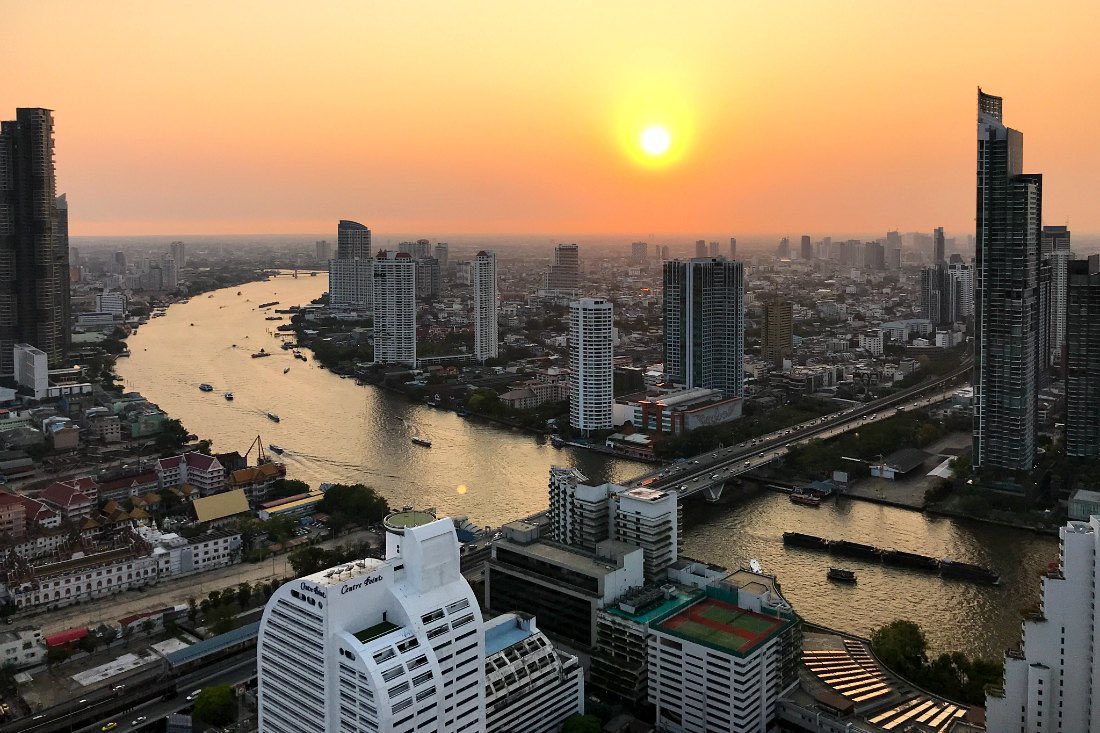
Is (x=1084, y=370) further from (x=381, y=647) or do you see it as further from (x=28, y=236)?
(x=28, y=236)

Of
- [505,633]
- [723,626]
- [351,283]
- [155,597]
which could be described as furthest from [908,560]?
[351,283]

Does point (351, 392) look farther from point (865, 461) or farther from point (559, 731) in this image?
point (559, 731)

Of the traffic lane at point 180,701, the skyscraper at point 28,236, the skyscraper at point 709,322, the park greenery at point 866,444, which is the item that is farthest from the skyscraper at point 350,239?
the traffic lane at point 180,701

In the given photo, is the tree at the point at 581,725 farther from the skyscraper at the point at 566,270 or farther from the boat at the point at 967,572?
the skyscraper at the point at 566,270

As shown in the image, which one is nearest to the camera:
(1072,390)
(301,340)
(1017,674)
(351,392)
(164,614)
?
(1017,674)

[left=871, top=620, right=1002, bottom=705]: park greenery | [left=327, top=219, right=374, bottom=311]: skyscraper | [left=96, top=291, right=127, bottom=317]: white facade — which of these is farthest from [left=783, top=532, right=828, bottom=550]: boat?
[left=96, top=291, right=127, bottom=317]: white facade

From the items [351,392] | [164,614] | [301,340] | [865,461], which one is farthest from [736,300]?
[301,340]
